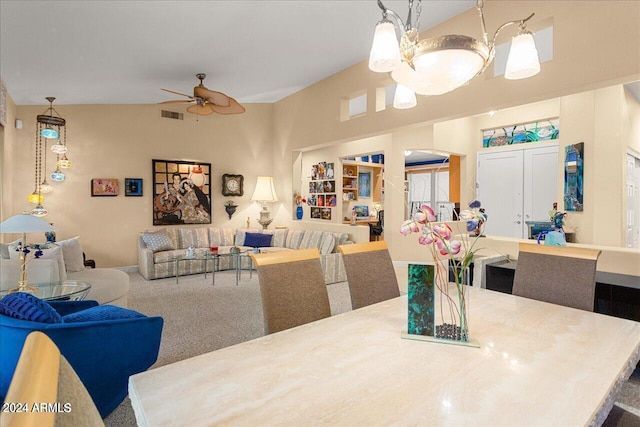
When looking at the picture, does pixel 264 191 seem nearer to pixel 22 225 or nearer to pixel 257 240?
pixel 257 240

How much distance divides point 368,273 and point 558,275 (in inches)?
45.3

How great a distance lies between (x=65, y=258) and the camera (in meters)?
3.99

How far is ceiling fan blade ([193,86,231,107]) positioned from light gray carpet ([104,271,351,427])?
261 centimetres

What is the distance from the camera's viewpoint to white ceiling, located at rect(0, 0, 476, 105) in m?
3.16

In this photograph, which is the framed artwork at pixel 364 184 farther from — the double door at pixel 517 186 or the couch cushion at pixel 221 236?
the couch cushion at pixel 221 236

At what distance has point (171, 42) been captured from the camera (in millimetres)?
3885

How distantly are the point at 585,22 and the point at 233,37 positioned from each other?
341 cm

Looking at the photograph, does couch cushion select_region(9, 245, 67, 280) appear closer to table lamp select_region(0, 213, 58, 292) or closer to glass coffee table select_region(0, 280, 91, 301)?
glass coffee table select_region(0, 280, 91, 301)

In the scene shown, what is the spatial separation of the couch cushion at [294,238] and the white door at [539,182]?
4.09 m

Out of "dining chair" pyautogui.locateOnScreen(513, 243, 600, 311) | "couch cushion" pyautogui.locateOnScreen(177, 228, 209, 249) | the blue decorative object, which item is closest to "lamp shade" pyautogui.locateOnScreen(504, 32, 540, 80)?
"dining chair" pyautogui.locateOnScreen(513, 243, 600, 311)

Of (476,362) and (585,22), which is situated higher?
(585,22)

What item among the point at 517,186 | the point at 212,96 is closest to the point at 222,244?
the point at 212,96

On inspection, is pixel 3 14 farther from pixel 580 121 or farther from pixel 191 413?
pixel 580 121

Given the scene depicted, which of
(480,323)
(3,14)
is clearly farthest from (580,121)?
(3,14)
